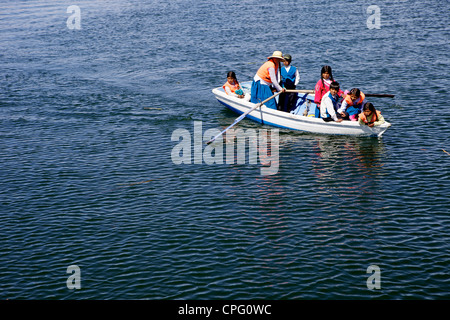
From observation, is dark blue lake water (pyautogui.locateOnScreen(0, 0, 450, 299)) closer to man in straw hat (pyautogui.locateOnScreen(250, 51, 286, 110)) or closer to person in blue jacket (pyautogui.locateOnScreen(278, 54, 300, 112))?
man in straw hat (pyautogui.locateOnScreen(250, 51, 286, 110))

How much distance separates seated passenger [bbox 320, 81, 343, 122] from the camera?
22652 mm

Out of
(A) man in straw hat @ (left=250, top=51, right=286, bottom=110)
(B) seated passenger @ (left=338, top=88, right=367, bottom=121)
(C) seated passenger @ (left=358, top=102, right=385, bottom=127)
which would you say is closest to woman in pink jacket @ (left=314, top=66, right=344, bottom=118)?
(B) seated passenger @ (left=338, top=88, right=367, bottom=121)

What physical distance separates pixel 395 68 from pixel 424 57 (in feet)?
9.72

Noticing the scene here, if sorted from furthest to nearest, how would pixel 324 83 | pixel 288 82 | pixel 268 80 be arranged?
1. pixel 288 82
2. pixel 268 80
3. pixel 324 83

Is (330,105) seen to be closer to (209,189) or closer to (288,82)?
(288,82)

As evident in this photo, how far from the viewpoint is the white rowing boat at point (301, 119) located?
22.8m

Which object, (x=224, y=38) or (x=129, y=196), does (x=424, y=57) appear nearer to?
(x=224, y=38)

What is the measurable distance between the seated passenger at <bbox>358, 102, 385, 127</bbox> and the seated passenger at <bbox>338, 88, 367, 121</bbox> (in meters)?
0.61

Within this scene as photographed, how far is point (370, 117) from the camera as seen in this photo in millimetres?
22094

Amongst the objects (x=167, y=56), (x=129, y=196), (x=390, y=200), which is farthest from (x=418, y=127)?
(x=167, y=56)

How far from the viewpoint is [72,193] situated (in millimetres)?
19266

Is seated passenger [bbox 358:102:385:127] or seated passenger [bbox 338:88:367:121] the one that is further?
seated passenger [bbox 338:88:367:121]

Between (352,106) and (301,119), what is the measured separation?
2380 mm

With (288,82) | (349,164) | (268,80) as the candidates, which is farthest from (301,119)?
(349,164)
